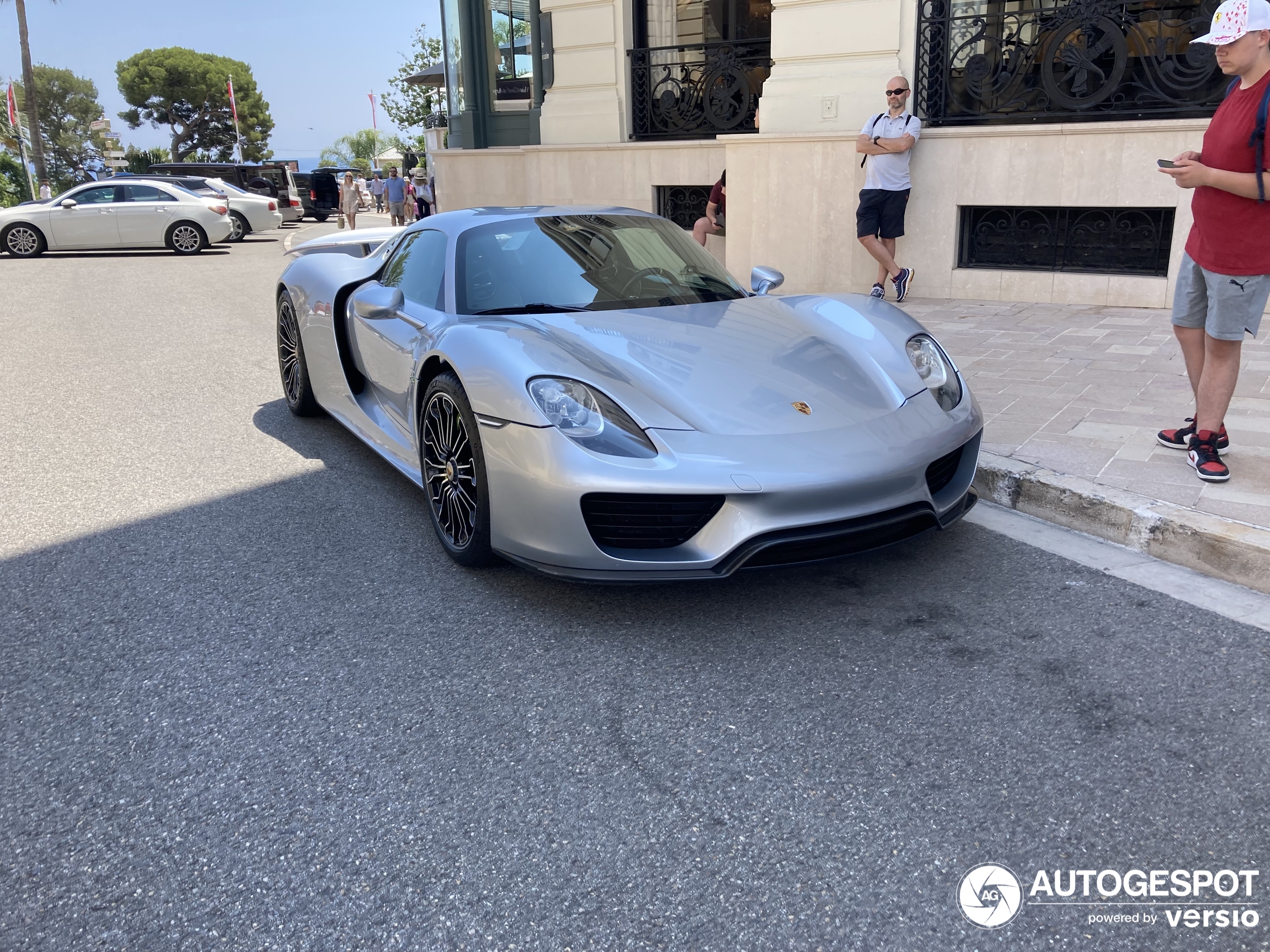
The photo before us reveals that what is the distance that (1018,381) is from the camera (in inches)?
229

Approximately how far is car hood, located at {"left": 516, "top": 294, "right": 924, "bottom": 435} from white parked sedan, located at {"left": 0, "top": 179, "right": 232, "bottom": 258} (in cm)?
1842

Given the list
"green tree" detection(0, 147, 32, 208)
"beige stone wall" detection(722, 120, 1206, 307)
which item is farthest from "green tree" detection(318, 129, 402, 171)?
"beige stone wall" detection(722, 120, 1206, 307)

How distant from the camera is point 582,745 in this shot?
2.50 metres

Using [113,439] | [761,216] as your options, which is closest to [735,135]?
[761,216]

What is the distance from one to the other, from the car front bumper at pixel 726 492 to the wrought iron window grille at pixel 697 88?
8.60 metres

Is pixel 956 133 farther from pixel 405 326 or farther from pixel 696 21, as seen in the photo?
pixel 405 326

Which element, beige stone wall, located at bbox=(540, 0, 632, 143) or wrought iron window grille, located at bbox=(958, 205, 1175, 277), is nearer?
wrought iron window grille, located at bbox=(958, 205, 1175, 277)

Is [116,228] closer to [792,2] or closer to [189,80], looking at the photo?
[792,2]

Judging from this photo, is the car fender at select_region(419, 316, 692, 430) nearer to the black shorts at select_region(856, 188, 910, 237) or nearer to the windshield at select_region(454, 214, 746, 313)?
the windshield at select_region(454, 214, 746, 313)

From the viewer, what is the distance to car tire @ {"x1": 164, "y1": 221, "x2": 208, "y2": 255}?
19.6 metres

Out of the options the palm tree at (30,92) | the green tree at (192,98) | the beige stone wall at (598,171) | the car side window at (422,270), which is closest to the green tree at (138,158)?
the palm tree at (30,92)

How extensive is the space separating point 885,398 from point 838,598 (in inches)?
27.5

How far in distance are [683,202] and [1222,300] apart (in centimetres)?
891

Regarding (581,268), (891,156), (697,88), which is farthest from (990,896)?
(697,88)
